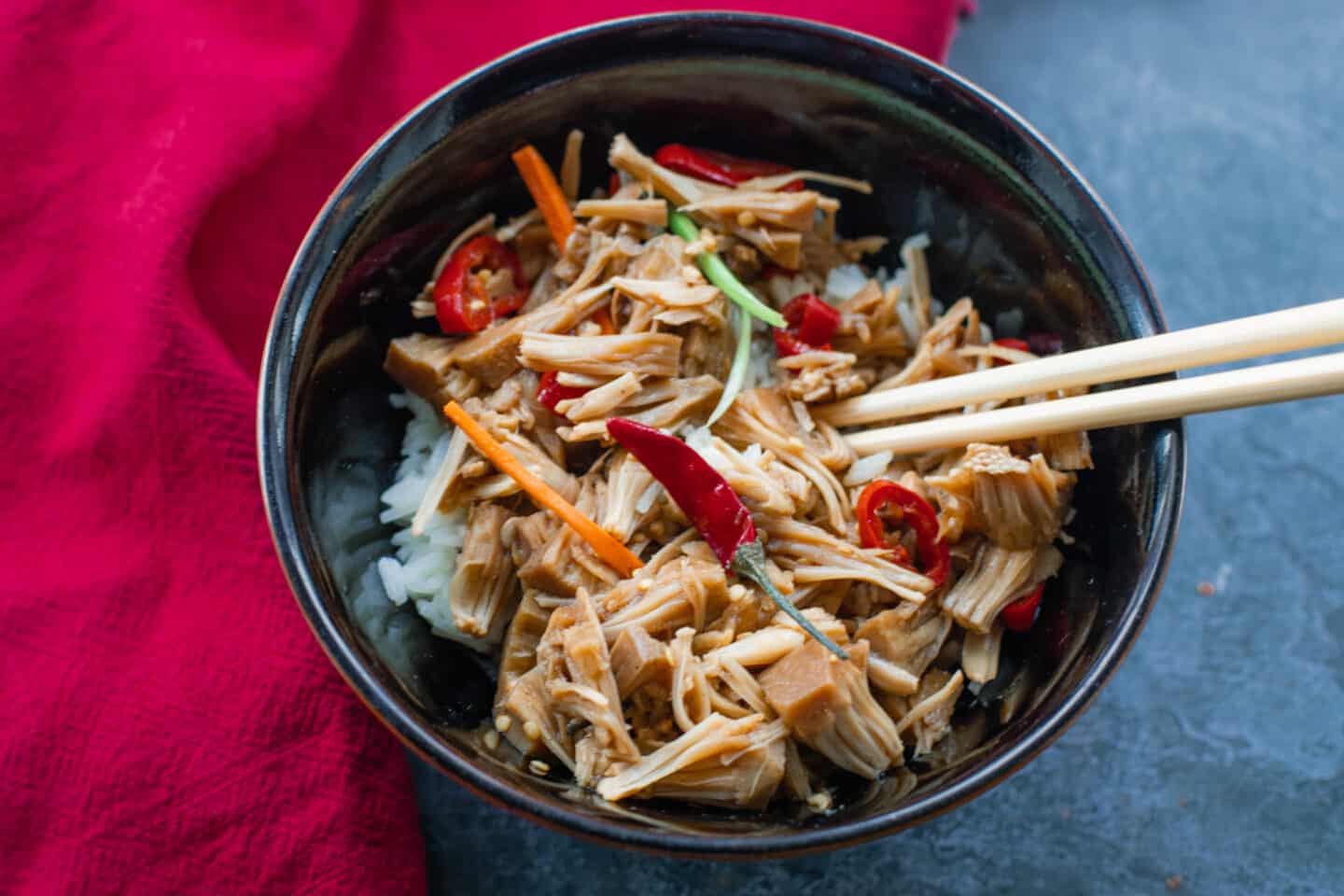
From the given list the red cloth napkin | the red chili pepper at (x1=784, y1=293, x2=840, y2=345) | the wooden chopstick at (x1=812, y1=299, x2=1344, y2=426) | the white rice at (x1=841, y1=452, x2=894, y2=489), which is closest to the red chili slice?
the red chili pepper at (x1=784, y1=293, x2=840, y2=345)

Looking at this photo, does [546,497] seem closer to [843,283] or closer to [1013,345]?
[843,283]

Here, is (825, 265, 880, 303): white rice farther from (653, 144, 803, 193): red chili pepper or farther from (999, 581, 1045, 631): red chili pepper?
(999, 581, 1045, 631): red chili pepper

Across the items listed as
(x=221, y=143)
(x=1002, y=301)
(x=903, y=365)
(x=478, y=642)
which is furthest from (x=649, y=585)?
(x=221, y=143)

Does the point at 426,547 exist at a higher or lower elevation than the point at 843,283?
lower

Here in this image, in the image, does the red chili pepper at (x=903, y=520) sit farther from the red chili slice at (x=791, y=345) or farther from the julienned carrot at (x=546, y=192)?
the julienned carrot at (x=546, y=192)

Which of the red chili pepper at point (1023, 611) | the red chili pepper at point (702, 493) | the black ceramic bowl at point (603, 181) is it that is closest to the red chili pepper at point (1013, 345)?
the black ceramic bowl at point (603, 181)

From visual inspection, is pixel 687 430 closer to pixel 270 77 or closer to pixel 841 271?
pixel 841 271

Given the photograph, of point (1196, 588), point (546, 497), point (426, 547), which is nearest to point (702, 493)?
point (546, 497)
